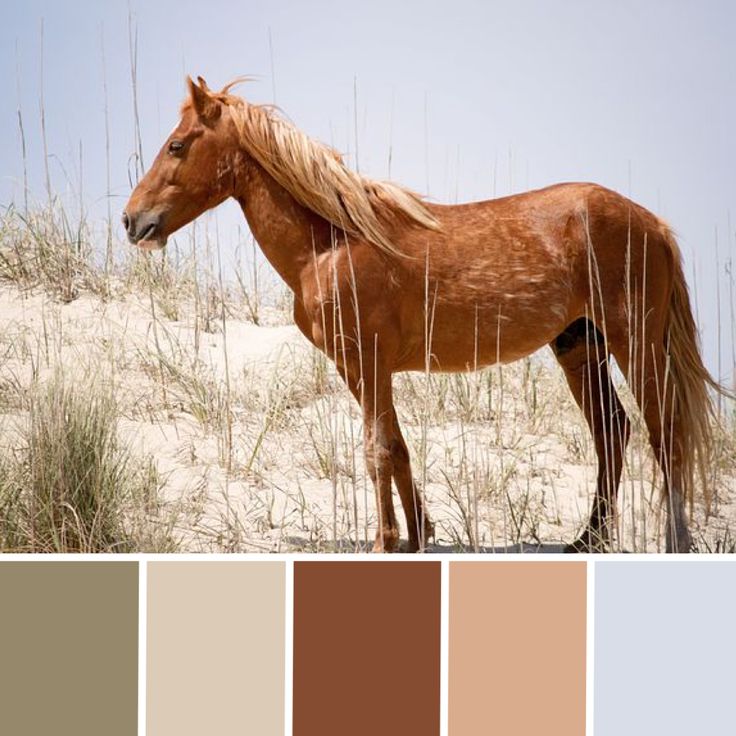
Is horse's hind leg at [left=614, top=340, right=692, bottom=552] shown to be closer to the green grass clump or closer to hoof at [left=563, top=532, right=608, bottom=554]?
hoof at [left=563, top=532, right=608, bottom=554]

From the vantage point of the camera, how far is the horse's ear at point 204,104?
267 centimetres

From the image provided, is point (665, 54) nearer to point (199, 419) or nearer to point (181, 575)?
point (199, 419)

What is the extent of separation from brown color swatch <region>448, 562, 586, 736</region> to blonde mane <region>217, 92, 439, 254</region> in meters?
0.94

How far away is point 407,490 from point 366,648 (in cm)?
56

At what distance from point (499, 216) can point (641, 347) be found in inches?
21.2

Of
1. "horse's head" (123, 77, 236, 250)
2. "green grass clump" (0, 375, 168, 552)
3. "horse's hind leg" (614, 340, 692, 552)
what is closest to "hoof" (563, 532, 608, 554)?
"horse's hind leg" (614, 340, 692, 552)

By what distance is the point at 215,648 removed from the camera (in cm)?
231

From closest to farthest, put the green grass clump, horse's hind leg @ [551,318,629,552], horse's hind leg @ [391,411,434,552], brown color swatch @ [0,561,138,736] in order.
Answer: brown color swatch @ [0,561,138,736] → the green grass clump → horse's hind leg @ [391,411,434,552] → horse's hind leg @ [551,318,629,552]

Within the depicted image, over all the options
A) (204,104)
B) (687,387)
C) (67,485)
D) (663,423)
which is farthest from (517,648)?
(204,104)

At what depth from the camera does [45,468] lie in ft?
8.85

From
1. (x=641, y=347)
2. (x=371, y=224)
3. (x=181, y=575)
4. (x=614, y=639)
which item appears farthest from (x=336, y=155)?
(x=614, y=639)

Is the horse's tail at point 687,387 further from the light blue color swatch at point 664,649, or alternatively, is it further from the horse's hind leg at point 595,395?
the light blue color swatch at point 664,649

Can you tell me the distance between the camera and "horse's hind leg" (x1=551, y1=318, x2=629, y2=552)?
2969 mm

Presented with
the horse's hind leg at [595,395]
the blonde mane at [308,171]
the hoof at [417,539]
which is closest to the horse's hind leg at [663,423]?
the horse's hind leg at [595,395]
